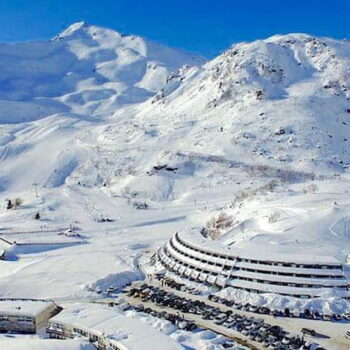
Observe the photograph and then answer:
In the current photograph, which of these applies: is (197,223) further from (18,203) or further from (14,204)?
(14,204)

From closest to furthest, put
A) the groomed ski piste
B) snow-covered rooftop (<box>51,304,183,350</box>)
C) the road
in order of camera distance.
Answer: snow-covered rooftop (<box>51,304,183,350</box>)
the road
the groomed ski piste

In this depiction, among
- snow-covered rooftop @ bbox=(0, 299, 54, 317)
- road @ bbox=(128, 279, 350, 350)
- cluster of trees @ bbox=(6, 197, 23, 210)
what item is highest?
cluster of trees @ bbox=(6, 197, 23, 210)

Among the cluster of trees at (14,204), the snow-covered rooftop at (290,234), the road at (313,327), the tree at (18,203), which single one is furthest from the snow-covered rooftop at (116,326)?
the cluster of trees at (14,204)

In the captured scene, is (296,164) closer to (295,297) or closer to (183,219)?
(183,219)

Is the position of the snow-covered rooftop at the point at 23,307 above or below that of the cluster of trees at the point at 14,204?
below

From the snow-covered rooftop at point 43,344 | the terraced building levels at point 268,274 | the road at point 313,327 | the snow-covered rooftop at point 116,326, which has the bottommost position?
the road at point 313,327

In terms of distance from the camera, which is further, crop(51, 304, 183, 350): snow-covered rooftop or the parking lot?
the parking lot

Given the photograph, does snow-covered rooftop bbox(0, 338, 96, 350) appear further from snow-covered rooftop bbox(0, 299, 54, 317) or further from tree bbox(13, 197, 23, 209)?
tree bbox(13, 197, 23, 209)

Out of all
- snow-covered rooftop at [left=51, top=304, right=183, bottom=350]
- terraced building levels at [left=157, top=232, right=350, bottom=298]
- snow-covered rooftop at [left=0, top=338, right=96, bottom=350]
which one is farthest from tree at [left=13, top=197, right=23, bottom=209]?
snow-covered rooftop at [left=0, top=338, right=96, bottom=350]

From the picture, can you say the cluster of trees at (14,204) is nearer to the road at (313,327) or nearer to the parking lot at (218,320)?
the parking lot at (218,320)

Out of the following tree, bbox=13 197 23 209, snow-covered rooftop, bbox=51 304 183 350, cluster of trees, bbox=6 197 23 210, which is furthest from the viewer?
cluster of trees, bbox=6 197 23 210

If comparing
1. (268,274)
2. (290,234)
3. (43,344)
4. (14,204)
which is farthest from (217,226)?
(14,204)
